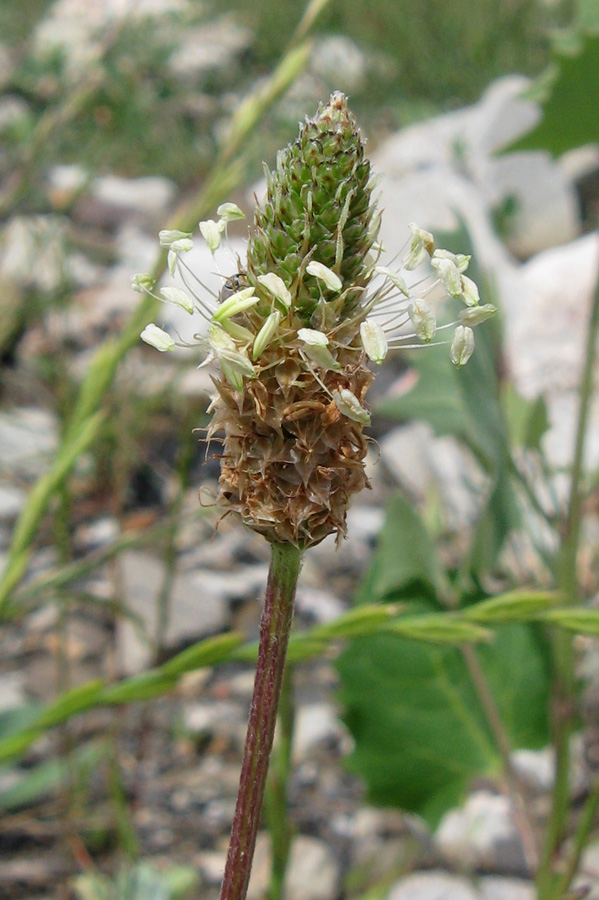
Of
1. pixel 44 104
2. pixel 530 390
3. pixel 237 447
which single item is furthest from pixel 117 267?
pixel 237 447

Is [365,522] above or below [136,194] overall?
below

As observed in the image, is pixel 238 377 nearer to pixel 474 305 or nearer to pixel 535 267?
pixel 474 305

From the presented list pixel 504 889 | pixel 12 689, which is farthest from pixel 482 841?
pixel 12 689

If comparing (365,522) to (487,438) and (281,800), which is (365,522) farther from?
(281,800)

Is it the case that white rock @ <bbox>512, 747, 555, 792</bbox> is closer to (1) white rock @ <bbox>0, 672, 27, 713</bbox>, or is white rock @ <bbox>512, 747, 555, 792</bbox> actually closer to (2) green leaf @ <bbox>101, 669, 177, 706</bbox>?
(1) white rock @ <bbox>0, 672, 27, 713</bbox>

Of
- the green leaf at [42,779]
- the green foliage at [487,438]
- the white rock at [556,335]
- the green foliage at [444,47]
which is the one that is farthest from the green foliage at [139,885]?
the green foliage at [444,47]
